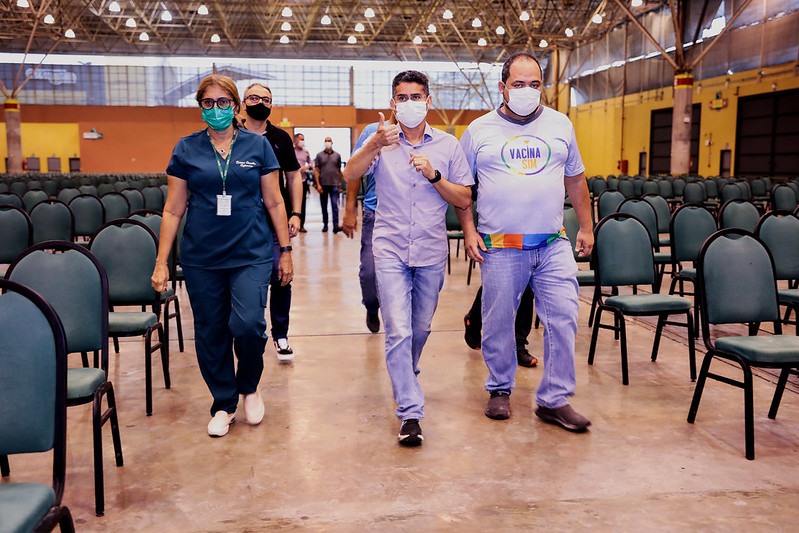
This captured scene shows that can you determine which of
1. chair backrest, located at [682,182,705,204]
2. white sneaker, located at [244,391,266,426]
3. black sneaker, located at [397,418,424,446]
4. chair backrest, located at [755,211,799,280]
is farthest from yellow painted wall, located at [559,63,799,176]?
white sneaker, located at [244,391,266,426]

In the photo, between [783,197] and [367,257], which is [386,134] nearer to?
[367,257]

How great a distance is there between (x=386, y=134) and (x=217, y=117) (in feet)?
2.63

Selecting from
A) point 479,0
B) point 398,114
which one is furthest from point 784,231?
point 479,0

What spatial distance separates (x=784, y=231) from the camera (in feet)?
16.3

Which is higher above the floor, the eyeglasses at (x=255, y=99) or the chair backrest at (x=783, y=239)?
the eyeglasses at (x=255, y=99)

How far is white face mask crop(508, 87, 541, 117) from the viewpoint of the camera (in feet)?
11.0

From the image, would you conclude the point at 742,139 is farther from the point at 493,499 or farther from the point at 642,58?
the point at 493,499

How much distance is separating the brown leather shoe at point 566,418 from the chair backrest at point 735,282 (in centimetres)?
78

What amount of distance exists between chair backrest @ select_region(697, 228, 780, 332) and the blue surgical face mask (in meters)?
2.43

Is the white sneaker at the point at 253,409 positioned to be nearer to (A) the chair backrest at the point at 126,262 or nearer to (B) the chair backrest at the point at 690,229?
(A) the chair backrest at the point at 126,262

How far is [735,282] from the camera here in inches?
143

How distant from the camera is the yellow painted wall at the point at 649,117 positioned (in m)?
18.5

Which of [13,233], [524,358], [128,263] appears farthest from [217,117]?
[13,233]

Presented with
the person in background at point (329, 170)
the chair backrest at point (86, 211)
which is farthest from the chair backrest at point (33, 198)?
the person in background at point (329, 170)
